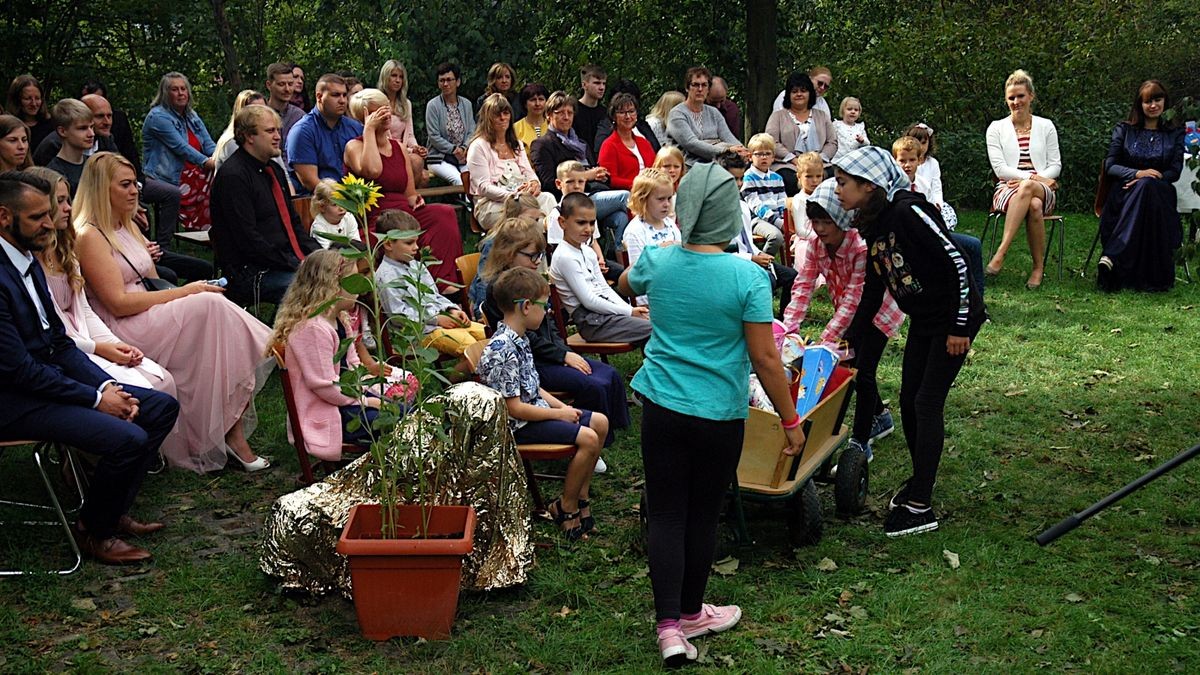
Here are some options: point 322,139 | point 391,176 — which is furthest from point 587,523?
point 322,139

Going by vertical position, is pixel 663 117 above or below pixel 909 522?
above

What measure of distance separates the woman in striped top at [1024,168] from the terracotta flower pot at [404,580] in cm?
780

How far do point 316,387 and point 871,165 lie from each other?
104 inches

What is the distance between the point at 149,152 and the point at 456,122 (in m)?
2.83

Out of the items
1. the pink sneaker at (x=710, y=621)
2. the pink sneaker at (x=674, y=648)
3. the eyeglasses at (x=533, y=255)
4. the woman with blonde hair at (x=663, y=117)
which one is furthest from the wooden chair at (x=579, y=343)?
the woman with blonde hair at (x=663, y=117)

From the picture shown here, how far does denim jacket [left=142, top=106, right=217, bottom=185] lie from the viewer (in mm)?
10188

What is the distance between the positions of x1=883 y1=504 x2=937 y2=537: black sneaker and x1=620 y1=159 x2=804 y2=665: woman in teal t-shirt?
1.49m

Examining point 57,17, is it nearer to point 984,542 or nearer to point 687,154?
point 687,154

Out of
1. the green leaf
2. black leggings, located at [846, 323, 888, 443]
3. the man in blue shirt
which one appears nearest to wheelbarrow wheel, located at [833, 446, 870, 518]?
black leggings, located at [846, 323, 888, 443]

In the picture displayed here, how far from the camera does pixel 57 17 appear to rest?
14.4m

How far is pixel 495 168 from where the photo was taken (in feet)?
31.7

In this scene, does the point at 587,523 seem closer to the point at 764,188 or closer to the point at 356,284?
the point at 356,284

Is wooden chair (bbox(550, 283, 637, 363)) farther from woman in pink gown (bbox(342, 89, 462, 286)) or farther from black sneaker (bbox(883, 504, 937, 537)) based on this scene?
black sneaker (bbox(883, 504, 937, 537))

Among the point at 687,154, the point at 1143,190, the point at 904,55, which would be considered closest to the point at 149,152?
the point at 687,154
